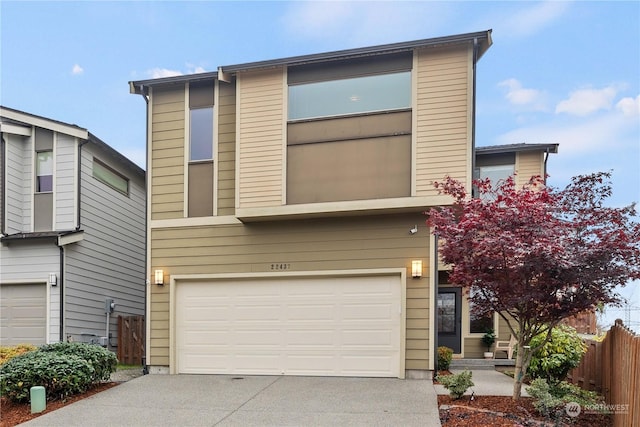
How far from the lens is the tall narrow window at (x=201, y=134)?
9.66 m

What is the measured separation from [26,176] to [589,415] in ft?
40.5

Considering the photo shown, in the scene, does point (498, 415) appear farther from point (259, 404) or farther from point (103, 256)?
point (103, 256)

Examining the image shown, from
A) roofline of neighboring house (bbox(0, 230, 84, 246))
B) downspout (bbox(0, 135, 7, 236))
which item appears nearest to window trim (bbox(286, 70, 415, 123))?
roofline of neighboring house (bbox(0, 230, 84, 246))

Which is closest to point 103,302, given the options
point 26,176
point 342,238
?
point 26,176

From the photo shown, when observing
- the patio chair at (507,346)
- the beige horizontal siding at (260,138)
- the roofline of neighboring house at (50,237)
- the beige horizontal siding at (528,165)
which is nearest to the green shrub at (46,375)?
the roofline of neighboring house at (50,237)

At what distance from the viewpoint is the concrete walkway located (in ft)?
23.5

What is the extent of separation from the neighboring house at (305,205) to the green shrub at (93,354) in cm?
132

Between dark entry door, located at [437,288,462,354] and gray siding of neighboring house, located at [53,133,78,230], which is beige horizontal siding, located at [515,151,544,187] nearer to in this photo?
dark entry door, located at [437,288,462,354]

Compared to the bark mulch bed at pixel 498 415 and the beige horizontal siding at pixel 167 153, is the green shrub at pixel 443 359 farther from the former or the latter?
Result: the beige horizontal siding at pixel 167 153

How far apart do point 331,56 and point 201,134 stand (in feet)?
10.4

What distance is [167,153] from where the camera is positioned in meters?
9.74

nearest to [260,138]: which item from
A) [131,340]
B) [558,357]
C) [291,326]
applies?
[291,326]

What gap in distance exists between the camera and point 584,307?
584 centimetres

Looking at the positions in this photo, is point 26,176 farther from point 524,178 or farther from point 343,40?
point 524,178
